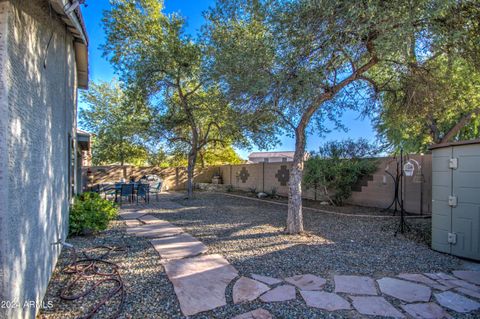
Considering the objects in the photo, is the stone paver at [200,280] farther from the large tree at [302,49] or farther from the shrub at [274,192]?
the shrub at [274,192]

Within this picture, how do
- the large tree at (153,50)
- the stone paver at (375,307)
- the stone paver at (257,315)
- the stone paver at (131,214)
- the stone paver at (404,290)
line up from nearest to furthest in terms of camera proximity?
the stone paver at (257,315), the stone paver at (375,307), the stone paver at (404,290), the stone paver at (131,214), the large tree at (153,50)

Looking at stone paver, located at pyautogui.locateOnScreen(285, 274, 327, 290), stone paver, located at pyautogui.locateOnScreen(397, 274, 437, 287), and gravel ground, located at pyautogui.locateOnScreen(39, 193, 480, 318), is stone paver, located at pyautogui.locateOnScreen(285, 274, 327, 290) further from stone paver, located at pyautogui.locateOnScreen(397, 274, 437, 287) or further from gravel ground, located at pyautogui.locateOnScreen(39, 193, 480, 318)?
stone paver, located at pyautogui.locateOnScreen(397, 274, 437, 287)

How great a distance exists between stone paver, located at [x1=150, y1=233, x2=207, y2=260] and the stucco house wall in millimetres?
1524

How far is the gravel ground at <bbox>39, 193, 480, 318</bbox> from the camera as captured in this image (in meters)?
2.66

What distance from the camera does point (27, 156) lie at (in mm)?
2391

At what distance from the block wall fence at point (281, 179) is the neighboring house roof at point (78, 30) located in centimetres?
801

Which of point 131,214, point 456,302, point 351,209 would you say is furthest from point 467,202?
point 131,214

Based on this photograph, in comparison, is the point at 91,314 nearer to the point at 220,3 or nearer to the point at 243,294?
the point at 243,294

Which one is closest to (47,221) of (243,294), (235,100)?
(243,294)

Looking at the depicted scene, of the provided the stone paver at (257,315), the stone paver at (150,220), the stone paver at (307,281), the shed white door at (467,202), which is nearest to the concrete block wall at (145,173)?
the stone paver at (150,220)

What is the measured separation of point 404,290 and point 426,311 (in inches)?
17.0

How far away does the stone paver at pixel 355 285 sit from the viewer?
3.05 meters

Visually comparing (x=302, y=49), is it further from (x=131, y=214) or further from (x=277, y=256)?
(x=131, y=214)

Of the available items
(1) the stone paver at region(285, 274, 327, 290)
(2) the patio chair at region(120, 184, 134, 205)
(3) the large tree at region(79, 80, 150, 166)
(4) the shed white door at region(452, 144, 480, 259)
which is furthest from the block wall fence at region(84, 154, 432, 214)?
(2) the patio chair at region(120, 184, 134, 205)
